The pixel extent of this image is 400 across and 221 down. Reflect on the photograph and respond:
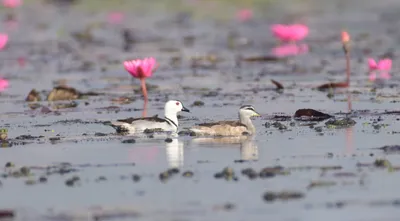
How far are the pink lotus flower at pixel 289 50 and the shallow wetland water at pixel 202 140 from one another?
0.88 ft

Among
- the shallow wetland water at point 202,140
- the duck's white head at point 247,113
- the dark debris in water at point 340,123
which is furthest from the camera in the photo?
the duck's white head at point 247,113

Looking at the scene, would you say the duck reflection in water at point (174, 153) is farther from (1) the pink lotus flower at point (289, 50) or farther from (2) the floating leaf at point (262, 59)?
(1) the pink lotus flower at point (289, 50)

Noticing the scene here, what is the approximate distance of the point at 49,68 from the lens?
2500cm

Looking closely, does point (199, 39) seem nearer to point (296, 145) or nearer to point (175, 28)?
point (175, 28)

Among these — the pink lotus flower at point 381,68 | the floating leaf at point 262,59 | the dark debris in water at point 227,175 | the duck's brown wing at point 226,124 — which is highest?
the floating leaf at point 262,59

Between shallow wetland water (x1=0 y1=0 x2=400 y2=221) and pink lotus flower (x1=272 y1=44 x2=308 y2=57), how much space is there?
27 cm

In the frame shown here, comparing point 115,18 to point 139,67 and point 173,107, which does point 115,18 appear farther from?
point 173,107

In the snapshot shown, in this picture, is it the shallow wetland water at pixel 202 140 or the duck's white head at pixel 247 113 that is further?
the duck's white head at pixel 247 113

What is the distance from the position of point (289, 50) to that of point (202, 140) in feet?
47.8

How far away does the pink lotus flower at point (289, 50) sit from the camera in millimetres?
27166

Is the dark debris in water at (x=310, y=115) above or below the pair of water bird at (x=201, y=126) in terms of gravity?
above

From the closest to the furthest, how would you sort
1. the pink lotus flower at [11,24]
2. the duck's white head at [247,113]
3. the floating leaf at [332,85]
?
1. the duck's white head at [247,113]
2. the floating leaf at [332,85]
3. the pink lotus flower at [11,24]

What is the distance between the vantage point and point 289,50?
2806cm

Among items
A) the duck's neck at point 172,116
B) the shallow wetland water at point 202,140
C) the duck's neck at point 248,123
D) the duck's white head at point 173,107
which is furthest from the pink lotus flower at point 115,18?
the duck's neck at point 248,123
